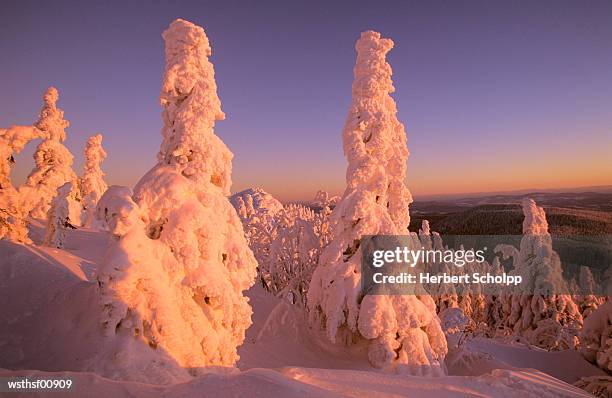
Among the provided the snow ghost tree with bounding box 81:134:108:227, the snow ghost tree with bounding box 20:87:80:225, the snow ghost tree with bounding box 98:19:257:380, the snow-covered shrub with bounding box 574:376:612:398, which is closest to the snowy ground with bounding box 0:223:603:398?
the snow ghost tree with bounding box 98:19:257:380

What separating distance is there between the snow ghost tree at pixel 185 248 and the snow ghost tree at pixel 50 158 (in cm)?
1548

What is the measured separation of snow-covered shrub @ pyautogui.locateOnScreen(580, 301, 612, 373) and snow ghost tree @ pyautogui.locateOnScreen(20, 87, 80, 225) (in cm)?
2847

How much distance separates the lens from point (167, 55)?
9.65 metres

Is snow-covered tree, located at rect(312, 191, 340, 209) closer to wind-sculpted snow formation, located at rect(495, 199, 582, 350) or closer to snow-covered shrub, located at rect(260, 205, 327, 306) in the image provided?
snow-covered shrub, located at rect(260, 205, 327, 306)

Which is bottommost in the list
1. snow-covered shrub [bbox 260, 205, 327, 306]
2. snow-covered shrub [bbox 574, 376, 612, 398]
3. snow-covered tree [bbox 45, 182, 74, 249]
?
snow-covered shrub [bbox 574, 376, 612, 398]

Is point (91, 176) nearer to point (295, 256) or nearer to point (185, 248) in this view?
point (295, 256)

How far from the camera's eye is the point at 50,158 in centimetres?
2189

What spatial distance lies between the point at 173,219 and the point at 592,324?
1857 centimetres

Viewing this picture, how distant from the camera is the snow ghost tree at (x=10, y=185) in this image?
1381cm

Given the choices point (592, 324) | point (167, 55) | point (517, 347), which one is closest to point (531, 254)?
point (517, 347)

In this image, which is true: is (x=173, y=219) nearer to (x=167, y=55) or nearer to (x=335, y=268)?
(x=167, y=55)

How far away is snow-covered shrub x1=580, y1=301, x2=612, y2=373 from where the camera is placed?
14602mm

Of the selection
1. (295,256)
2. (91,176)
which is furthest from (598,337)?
(91,176)

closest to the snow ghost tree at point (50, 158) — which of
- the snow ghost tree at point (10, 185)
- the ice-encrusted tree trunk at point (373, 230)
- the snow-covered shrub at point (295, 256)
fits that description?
the snow ghost tree at point (10, 185)
